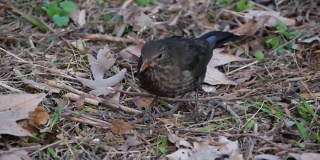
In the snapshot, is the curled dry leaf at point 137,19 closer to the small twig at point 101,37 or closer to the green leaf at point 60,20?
the small twig at point 101,37

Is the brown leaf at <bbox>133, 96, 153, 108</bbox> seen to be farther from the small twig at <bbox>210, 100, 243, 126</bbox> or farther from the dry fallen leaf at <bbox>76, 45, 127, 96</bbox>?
the small twig at <bbox>210, 100, 243, 126</bbox>

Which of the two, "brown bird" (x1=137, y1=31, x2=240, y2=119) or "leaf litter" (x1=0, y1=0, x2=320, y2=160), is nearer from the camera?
"leaf litter" (x1=0, y1=0, x2=320, y2=160)

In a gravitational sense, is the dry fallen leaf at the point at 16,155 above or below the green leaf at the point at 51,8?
above

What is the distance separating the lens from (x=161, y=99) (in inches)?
198

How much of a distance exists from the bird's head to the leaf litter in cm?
43

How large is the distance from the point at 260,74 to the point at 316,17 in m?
1.29

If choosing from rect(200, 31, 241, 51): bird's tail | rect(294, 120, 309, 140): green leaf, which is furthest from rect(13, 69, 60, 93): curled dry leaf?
rect(294, 120, 309, 140): green leaf

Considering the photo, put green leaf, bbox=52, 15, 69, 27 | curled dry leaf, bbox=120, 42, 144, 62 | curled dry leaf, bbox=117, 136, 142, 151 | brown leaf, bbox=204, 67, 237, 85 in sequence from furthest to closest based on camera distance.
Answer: green leaf, bbox=52, 15, 69, 27
curled dry leaf, bbox=120, 42, 144, 62
brown leaf, bbox=204, 67, 237, 85
curled dry leaf, bbox=117, 136, 142, 151

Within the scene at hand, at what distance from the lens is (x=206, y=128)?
4453 mm

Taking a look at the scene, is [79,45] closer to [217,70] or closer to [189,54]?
[189,54]

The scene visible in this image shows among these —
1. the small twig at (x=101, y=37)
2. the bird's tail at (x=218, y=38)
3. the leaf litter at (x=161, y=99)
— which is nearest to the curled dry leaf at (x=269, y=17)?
the leaf litter at (x=161, y=99)

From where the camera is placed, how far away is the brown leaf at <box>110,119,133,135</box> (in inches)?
170

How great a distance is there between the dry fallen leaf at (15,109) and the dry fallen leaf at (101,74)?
665 mm

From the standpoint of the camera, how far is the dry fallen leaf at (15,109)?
13.0ft
